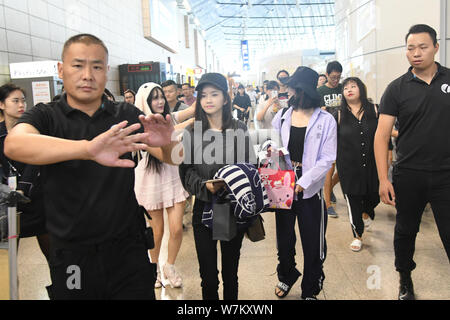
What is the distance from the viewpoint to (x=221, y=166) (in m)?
2.31

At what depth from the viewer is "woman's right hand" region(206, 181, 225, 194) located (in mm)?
2164

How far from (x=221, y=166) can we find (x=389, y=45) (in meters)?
4.57

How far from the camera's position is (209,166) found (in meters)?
2.32

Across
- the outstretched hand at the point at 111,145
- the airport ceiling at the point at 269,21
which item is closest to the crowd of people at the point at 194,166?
the outstretched hand at the point at 111,145

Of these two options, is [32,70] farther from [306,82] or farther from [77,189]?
[77,189]

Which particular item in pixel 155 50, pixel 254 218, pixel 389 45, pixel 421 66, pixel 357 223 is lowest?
pixel 357 223

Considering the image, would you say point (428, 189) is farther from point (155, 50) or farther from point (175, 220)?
point (155, 50)

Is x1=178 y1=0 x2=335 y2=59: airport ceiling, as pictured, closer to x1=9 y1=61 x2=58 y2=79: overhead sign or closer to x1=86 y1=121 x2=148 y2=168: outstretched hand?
x1=9 y1=61 x2=58 y2=79: overhead sign

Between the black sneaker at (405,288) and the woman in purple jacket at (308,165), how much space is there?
0.58 metres

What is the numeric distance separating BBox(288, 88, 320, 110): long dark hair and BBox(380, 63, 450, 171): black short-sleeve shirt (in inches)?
20.4

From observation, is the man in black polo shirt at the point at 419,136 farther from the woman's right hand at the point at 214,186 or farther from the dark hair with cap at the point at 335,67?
the dark hair with cap at the point at 335,67

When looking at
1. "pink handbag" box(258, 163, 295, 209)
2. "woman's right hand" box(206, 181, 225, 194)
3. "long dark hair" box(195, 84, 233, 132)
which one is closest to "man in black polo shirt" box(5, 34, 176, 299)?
"woman's right hand" box(206, 181, 225, 194)

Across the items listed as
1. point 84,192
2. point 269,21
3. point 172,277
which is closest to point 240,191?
point 84,192
